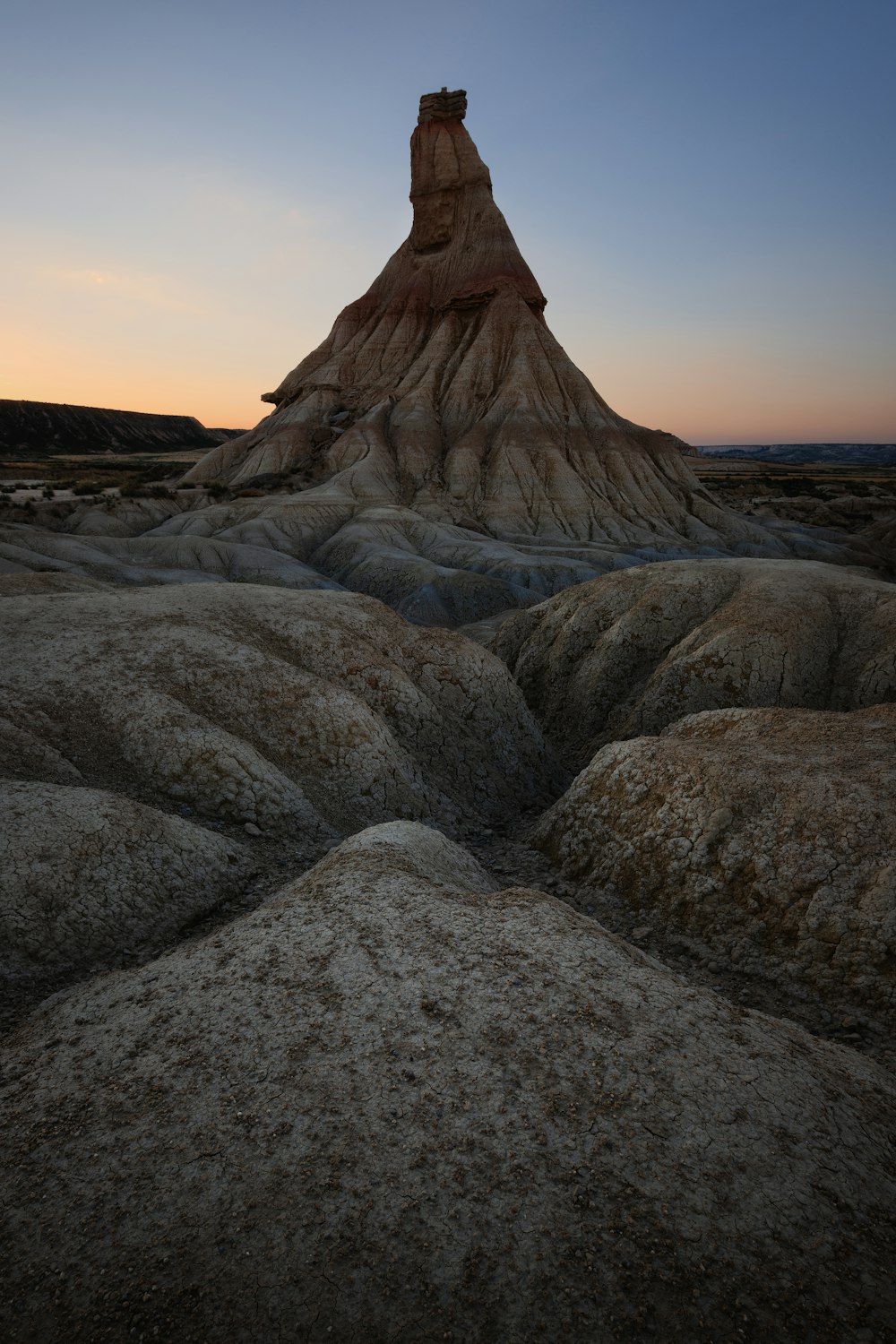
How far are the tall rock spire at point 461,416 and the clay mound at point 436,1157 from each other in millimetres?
50697

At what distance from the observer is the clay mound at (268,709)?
12.4 metres

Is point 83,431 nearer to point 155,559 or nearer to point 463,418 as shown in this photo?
point 463,418

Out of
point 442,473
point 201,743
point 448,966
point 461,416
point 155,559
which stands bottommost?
point 448,966

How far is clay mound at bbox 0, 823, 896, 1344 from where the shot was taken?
373 centimetres

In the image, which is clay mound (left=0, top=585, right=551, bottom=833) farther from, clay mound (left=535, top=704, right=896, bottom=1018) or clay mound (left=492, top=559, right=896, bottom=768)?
clay mound (left=535, top=704, right=896, bottom=1018)

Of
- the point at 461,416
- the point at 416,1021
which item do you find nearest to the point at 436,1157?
the point at 416,1021

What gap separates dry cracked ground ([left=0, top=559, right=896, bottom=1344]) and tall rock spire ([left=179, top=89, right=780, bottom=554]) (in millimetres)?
43754

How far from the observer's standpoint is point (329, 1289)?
378 cm

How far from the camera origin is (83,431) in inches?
5374

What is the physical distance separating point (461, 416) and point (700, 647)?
5326cm

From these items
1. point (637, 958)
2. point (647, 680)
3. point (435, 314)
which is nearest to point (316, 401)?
point (435, 314)

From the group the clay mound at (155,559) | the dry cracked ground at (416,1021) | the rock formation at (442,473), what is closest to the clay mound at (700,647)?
the dry cracked ground at (416,1021)

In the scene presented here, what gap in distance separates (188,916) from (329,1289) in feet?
20.8

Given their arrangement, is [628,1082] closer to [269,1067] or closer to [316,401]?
[269,1067]
